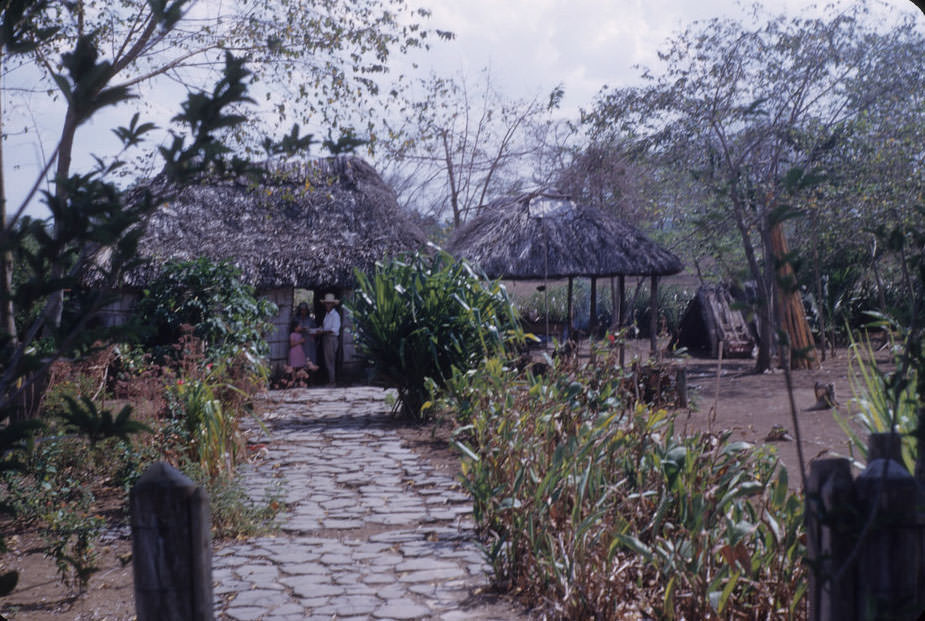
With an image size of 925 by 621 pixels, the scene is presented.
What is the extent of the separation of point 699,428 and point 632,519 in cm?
411

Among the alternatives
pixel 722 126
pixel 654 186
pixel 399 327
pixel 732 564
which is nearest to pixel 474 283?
pixel 399 327

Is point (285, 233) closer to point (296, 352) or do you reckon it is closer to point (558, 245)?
point (296, 352)

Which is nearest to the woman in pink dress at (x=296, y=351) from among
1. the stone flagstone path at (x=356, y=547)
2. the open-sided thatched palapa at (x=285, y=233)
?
the open-sided thatched palapa at (x=285, y=233)

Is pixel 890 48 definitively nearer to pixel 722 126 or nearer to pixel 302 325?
pixel 722 126

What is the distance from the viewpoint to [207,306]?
1080cm

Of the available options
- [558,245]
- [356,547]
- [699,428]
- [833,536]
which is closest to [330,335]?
[558,245]

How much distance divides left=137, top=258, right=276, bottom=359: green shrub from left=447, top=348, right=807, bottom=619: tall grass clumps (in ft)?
20.0

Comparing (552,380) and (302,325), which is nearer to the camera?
(552,380)

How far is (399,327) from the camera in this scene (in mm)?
8516

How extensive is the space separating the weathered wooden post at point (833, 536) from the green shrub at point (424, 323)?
6.22 meters

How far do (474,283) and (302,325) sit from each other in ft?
19.3

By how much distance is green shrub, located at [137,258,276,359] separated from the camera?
10.6m

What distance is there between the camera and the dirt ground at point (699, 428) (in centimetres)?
380

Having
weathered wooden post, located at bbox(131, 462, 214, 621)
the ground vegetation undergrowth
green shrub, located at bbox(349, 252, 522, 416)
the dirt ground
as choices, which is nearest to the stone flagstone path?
the ground vegetation undergrowth
